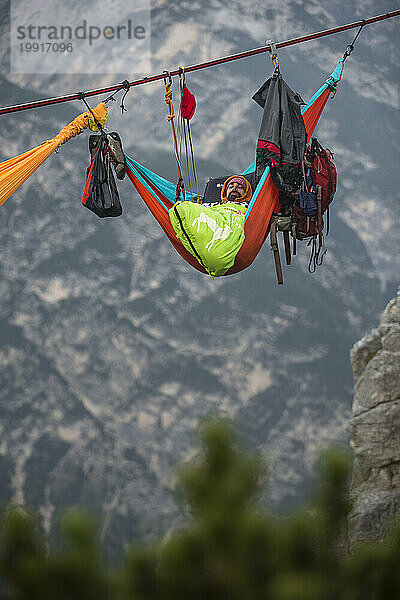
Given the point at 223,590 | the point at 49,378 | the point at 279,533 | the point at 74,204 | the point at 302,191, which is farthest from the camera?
the point at 74,204

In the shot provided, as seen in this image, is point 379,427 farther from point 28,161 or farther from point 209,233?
point 28,161

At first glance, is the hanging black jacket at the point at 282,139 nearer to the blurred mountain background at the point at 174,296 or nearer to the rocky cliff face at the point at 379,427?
the rocky cliff face at the point at 379,427

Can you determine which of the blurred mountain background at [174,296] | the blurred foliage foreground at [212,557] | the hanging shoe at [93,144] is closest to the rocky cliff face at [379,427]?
the hanging shoe at [93,144]

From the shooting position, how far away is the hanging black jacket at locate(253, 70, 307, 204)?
2639 mm

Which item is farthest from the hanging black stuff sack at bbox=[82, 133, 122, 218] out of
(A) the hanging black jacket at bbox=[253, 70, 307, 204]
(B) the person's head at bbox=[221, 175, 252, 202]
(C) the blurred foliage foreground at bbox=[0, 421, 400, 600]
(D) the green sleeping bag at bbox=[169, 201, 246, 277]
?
(C) the blurred foliage foreground at bbox=[0, 421, 400, 600]

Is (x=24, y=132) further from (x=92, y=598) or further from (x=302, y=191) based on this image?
(x=92, y=598)

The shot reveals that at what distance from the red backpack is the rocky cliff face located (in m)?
1.78

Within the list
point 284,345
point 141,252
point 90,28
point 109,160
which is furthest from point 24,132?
point 109,160

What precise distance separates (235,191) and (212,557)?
2.36 m

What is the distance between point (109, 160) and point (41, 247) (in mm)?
9641

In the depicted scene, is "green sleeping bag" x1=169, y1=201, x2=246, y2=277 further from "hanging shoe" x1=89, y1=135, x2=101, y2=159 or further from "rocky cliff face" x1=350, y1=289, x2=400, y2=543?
"rocky cliff face" x1=350, y1=289, x2=400, y2=543

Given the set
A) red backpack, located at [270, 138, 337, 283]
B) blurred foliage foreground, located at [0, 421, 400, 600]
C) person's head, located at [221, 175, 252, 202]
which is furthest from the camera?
person's head, located at [221, 175, 252, 202]

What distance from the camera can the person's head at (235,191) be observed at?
119 inches

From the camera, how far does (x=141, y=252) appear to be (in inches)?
481
